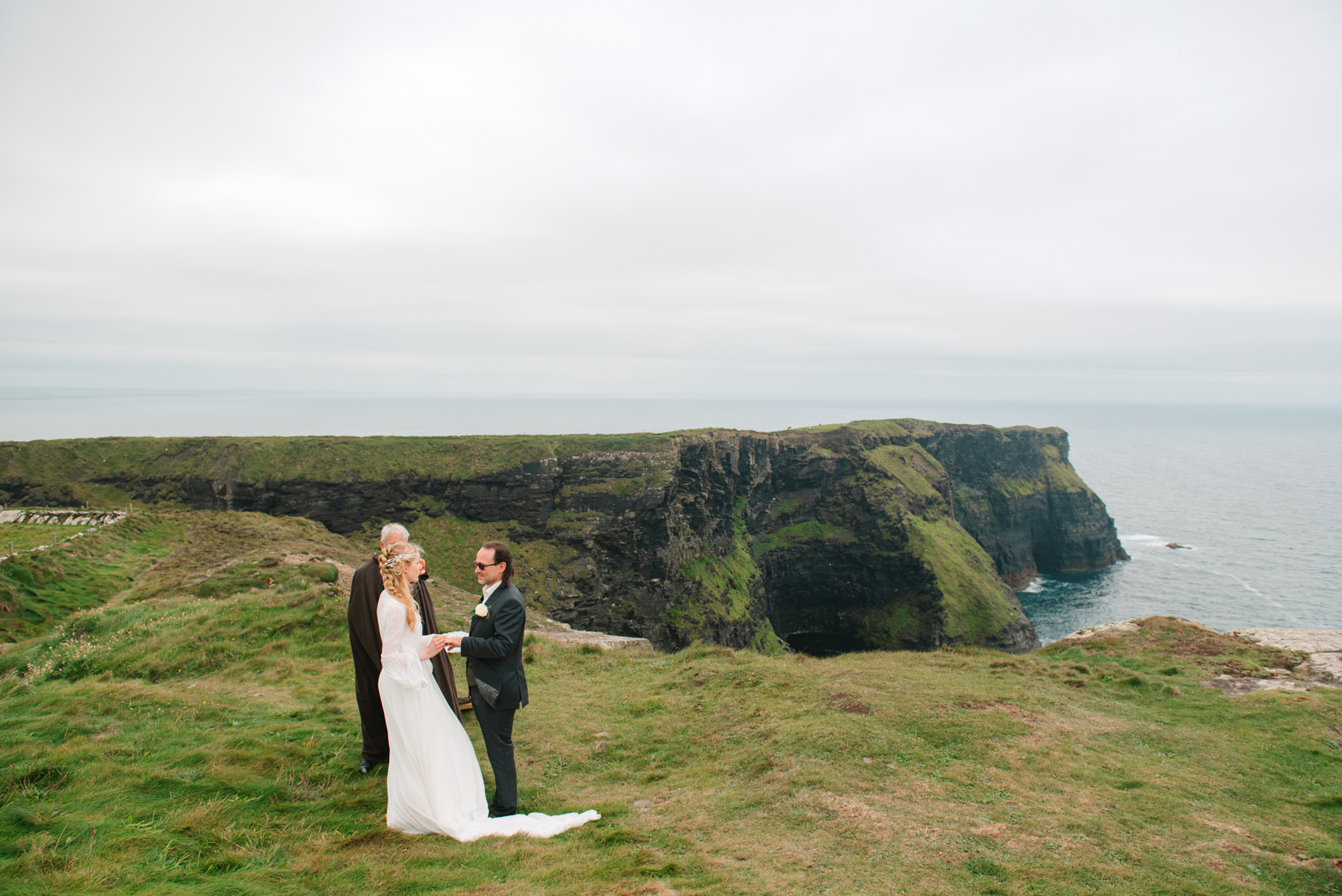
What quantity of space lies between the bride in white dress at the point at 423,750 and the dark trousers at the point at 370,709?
1.25 meters

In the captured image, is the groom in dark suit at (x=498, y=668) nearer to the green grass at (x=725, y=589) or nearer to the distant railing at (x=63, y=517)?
the distant railing at (x=63, y=517)

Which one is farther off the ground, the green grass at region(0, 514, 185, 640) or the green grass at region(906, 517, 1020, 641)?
the green grass at region(0, 514, 185, 640)

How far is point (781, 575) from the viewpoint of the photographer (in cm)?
8056

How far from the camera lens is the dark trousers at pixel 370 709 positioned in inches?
356

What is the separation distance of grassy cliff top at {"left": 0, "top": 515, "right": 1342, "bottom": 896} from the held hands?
2.07 m

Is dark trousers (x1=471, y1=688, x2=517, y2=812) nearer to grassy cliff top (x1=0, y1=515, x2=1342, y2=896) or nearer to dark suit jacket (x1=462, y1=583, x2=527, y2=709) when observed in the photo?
dark suit jacket (x1=462, y1=583, x2=527, y2=709)

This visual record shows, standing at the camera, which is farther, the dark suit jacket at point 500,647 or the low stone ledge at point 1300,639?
the low stone ledge at point 1300,639

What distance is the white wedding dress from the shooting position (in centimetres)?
762

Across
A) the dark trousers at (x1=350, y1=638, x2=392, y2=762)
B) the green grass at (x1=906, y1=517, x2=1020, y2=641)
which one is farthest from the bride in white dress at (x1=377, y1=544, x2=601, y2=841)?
the green grass at (x1=906, y1=517, x2=1020, y2=641)

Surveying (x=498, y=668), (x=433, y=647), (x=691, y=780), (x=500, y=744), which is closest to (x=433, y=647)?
(x=433, y=647)

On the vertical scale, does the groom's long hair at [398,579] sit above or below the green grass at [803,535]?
above

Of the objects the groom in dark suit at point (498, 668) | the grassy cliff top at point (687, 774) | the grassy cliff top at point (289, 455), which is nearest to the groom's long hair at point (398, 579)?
the groom in dark suit at point (498, 668)

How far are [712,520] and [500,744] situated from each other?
61561 mm

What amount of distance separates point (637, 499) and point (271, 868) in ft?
176
